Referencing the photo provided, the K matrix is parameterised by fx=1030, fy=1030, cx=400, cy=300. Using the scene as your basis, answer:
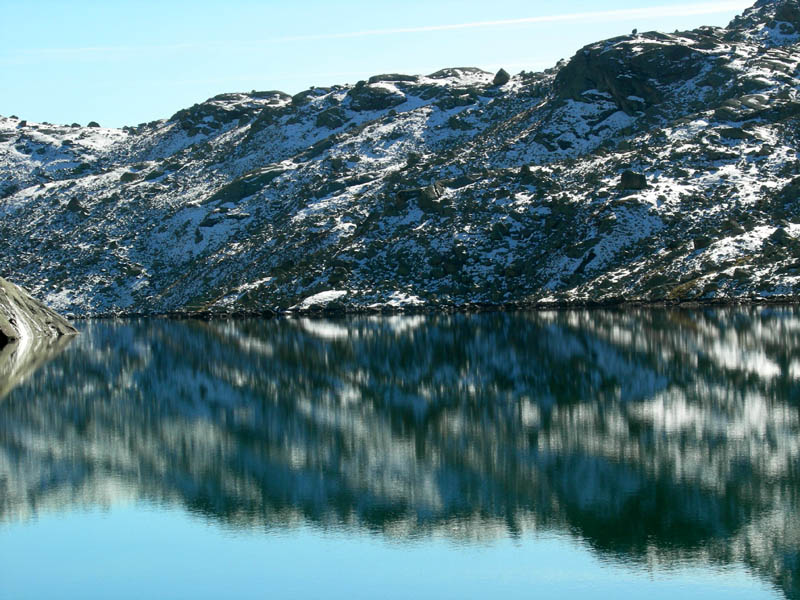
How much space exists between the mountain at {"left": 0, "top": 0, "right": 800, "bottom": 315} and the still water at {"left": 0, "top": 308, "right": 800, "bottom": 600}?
56.2 metres

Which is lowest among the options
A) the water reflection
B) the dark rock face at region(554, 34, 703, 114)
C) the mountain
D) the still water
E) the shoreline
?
the still water

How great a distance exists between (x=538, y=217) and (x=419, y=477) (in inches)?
4471

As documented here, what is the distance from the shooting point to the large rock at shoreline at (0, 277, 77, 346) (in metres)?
118

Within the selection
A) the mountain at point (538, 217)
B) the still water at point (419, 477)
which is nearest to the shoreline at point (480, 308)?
the mountain at point (538, 217)

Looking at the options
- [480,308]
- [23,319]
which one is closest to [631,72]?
[480,308]

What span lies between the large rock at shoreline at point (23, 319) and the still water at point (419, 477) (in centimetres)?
4319

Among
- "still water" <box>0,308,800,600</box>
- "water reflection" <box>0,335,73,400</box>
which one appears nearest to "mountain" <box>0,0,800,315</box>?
"water reflection" <box>0,335,73,400</box>

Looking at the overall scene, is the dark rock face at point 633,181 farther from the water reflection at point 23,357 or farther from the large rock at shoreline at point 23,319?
the large rock at shoreline at point 23,319

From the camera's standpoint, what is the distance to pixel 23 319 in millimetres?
124562

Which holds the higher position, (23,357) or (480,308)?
(480,308)

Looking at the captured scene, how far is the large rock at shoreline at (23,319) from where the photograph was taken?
4648 inches

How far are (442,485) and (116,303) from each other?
491ft

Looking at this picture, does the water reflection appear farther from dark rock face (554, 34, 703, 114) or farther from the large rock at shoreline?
dark rock face (554, 34, 703, 114)

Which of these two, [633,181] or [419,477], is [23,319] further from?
[419,477]
